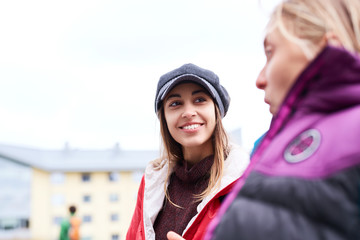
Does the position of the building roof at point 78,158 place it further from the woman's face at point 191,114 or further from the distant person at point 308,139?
the distant person at point 308,139

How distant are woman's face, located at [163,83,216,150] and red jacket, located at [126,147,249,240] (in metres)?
0.16

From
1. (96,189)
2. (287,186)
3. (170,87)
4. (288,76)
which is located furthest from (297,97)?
(96,189)

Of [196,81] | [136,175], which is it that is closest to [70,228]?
[196,81]

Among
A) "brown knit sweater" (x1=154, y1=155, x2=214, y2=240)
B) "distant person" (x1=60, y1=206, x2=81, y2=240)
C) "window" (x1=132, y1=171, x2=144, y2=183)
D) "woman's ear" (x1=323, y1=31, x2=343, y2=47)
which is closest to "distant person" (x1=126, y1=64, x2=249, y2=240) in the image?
"brown knit sweater" (x1=154, y1=155, x2=214, y2=240)

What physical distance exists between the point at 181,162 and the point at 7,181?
101ft

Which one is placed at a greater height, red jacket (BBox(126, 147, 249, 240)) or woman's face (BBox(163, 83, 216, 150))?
woman's face (BBox(163, 83, 216, 150))

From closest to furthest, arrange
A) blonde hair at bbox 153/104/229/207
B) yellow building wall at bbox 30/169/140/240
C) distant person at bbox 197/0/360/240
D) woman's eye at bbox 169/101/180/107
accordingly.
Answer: distant person at bbox 197/0/360/240 → blonde hair at bbox 153/104/229/207 → woman's eye at bbox 169/101/180/107 → yellow building wall at bbox 30/169/140/240

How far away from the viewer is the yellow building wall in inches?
1167

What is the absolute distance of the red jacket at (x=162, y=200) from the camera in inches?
59.6

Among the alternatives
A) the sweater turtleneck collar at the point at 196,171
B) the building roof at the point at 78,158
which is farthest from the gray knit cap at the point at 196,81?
the building roof at the point at 78,158

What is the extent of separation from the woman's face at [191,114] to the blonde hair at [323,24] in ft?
3.11

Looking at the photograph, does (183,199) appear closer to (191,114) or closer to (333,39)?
(191,114)

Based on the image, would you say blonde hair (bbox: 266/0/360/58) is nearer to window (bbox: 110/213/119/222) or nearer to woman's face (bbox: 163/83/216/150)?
woman's face (bbox: 163/83/216/150)

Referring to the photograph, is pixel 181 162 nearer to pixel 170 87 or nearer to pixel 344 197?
pixel 170 87
